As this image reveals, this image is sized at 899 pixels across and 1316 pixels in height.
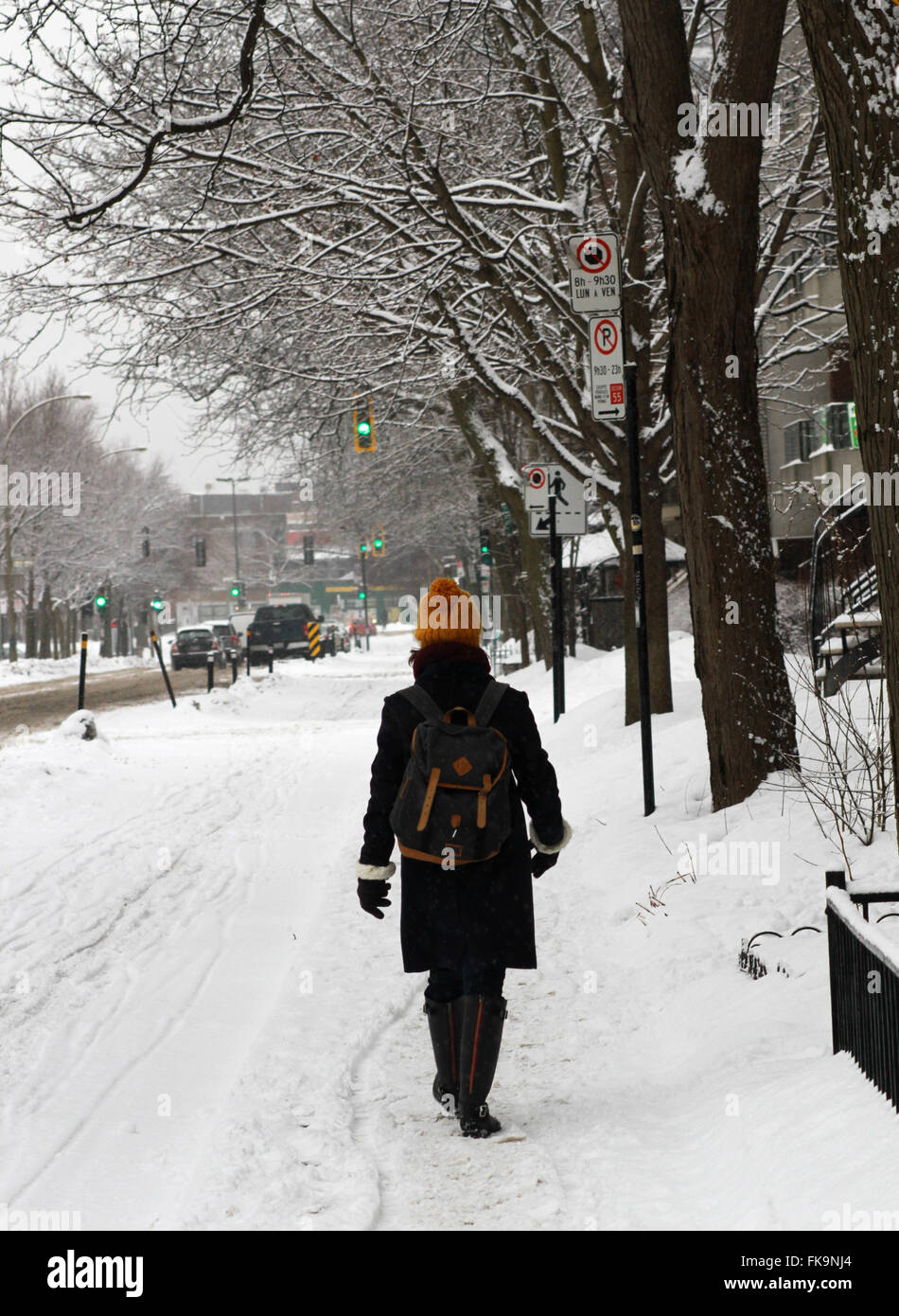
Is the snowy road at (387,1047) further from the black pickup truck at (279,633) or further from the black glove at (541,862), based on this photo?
the black pickup truck at (279,633)

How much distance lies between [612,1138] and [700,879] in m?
3.14

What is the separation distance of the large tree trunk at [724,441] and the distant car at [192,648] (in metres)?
39.5

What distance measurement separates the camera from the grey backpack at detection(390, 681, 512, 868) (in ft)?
15.3

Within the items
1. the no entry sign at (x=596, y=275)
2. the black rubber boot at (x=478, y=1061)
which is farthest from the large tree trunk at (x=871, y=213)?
the no entry sign at (x=596, y=275)

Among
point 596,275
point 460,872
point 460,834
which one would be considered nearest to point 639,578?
point 596,275

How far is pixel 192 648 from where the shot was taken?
159 ft

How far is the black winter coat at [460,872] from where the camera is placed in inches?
190

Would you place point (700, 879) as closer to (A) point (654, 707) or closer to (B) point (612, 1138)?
(B) point (612, 1138)

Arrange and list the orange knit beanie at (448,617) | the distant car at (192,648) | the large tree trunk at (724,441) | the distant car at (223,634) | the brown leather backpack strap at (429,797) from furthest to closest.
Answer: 1. the distant car at (223,634)
2. the distant car at (192,648)
3. the large tree trunk at (724,441)
4. the orange knit beanie at (448,617)
5. the brown leather backpack strap at (429,797)

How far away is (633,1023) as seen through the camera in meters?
5.97

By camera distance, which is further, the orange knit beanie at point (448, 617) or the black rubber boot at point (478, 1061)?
the orange knit beanie at point (448, 617)

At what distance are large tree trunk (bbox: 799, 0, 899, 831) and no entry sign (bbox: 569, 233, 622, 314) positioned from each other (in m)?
4.70

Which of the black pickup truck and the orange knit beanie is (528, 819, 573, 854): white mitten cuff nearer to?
the orange knit beanie

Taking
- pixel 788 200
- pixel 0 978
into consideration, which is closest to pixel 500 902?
pixel 0 978
